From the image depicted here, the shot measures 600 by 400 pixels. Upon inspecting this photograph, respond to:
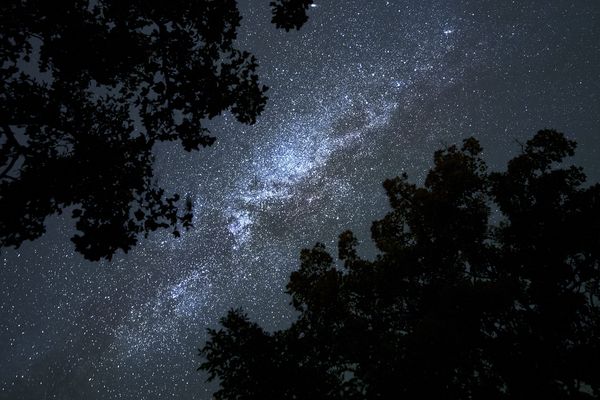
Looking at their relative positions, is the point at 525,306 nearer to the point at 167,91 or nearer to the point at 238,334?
the point at 238,334

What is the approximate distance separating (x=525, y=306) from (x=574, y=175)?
127 inches

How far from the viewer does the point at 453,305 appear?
7.68 m

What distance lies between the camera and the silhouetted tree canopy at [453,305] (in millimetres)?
6891

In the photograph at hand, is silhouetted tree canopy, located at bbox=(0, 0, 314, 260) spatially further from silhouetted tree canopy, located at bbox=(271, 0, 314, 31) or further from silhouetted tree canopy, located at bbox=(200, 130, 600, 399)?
silhouetted tree canopy, located at bbox=(200, 130, 600, 399)

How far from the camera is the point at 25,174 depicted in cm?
475

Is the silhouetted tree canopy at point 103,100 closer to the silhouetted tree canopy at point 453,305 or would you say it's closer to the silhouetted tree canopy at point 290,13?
the silhouetted tree canopy at point 290,13

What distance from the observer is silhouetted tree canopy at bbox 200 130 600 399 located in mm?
6891

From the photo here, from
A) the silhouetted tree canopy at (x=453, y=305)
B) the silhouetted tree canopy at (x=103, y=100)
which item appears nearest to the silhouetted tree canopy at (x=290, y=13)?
the silhouetted tree canopy at (x=103, y=100)

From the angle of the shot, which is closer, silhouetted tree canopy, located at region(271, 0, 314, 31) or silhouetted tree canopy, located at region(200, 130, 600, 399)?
silhouetted tree canopy, located at region(271, 0, 314, 31)

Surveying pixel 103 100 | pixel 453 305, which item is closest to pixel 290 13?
pixel 103 100

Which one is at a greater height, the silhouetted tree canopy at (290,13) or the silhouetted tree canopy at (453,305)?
the silhouetted tree canopy at (290,13)

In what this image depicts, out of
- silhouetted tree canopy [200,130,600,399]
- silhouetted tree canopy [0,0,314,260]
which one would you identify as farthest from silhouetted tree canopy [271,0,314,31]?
silhouetted tree canopy [200,130,600,399]

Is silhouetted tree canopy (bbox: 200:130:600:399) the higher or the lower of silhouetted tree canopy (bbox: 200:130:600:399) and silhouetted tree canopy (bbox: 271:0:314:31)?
the lower

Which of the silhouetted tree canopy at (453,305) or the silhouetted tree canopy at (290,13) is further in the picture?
the silhouetted tree canopy at (453,305)
